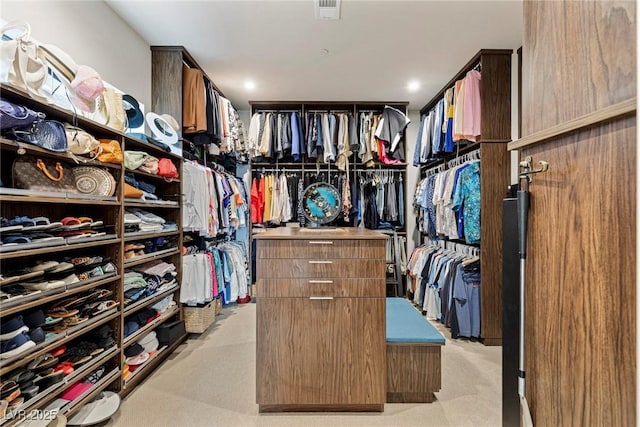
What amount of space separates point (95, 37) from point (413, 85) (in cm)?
313

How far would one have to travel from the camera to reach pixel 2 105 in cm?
131

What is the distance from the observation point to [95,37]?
229cm

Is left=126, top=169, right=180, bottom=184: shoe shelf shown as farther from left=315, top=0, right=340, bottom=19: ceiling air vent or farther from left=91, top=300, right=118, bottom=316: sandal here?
left=315, top=0, right=340, bottom=19: ceiling air vent

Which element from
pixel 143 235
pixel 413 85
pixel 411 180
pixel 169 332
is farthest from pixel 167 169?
pixel 411 180

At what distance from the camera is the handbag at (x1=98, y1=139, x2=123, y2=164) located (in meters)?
1.97

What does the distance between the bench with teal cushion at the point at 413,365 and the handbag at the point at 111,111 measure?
223cm

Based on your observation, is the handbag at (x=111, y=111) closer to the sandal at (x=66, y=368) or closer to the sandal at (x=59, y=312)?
the sandal at (x=59, y=312)

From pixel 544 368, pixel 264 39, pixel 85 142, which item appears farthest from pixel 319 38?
pixel 544 368

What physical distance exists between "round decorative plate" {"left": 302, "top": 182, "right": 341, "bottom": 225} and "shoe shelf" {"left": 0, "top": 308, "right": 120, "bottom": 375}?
142 cm

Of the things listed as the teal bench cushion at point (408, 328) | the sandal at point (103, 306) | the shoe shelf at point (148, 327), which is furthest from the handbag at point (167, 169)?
the teal bench cushion at point (408, 328)

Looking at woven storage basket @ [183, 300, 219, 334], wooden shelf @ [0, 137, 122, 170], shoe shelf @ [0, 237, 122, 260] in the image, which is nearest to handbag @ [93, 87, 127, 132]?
wooden shelf @ [0, 137, 122, 170]

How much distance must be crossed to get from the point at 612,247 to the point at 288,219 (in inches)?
155

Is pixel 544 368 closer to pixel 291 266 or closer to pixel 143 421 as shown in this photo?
pixel 291 266

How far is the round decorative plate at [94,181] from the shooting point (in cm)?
190
